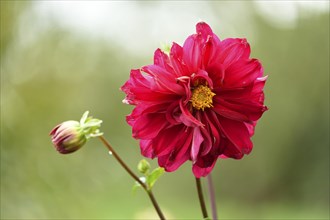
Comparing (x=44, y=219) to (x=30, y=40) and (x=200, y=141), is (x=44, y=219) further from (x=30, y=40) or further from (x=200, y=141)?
(x=200, y=141)

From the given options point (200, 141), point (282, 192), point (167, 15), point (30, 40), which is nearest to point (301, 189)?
point (282, 192)

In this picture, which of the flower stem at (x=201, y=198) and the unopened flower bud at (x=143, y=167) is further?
the unopened flower bud at (x=143, y=167)

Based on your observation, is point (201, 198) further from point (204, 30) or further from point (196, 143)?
point (204, 30)

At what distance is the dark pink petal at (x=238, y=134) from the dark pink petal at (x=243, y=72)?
0.06 meters

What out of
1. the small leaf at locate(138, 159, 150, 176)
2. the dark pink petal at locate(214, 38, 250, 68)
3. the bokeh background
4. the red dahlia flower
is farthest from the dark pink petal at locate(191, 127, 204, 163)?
the bokeh background

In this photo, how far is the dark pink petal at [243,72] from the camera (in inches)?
29.2

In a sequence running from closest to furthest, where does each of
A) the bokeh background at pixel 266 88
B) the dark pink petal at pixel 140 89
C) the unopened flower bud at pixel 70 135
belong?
the dark pink petal at pixel 140 89
the unopened flower bud at pixel 70 135
the bokeh background at pixel 266 88

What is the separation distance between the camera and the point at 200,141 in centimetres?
75

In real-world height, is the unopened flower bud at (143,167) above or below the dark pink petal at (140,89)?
below

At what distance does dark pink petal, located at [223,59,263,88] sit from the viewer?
2.43 ft

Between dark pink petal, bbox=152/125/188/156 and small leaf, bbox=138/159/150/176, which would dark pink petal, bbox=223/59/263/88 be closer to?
dark pink petal, bbox=152/125/188/156

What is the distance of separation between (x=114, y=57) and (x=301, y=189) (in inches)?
138

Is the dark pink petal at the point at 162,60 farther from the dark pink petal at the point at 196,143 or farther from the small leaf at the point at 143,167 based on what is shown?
the small leaf at the point at 143,167

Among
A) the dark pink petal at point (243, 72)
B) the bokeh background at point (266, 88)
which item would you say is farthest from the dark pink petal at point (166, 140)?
the bokeh background at point (266, 88)
